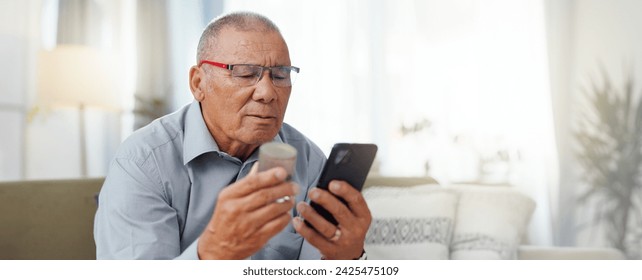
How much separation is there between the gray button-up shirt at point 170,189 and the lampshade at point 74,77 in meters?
0.26

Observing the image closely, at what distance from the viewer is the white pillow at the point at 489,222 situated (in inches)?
57.0

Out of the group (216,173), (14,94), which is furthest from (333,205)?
(14,94)

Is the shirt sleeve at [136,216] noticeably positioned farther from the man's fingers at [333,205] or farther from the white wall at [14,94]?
the white wall at [14,94]

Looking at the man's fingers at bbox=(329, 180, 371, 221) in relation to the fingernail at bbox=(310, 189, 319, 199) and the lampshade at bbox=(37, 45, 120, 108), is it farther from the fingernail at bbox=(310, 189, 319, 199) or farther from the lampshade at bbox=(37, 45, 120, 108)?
the lampshade at bbox=(37, 45, 120, 108)

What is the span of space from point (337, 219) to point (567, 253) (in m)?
0.68

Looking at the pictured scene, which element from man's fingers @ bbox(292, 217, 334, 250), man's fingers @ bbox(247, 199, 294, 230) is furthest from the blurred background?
man's fingers @ bbox(247, 199, 294, 230)

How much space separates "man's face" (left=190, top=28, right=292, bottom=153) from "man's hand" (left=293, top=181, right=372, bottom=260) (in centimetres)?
18

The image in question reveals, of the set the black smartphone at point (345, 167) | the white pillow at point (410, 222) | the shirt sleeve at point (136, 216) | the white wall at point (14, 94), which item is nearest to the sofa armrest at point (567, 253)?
the white pillow at point (410, 222)

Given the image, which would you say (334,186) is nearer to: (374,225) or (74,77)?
(374,225)

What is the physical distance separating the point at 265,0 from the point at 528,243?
2.80ft

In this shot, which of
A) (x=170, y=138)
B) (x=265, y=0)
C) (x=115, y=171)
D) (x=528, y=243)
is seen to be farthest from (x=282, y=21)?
(x=528, y=243)
